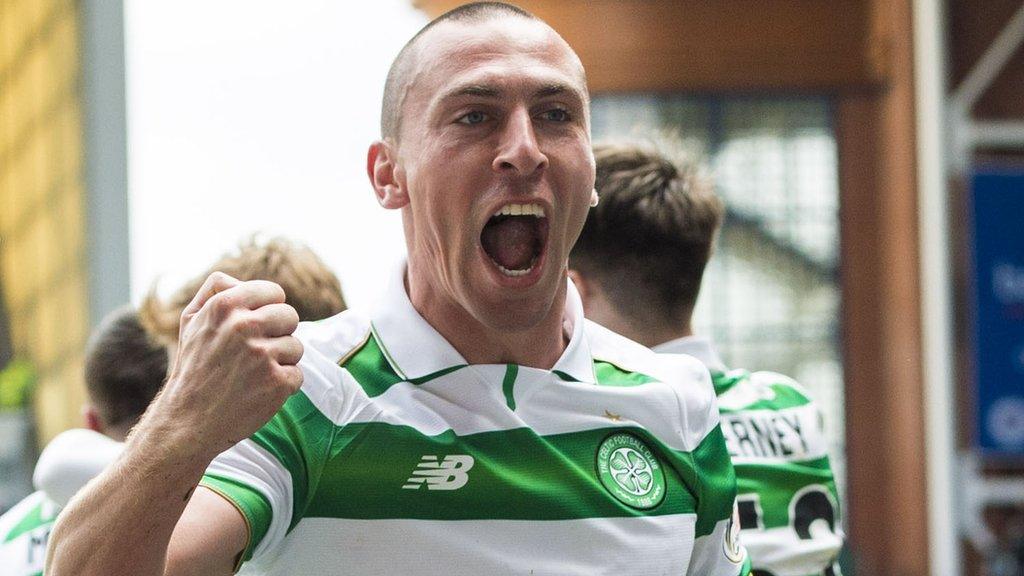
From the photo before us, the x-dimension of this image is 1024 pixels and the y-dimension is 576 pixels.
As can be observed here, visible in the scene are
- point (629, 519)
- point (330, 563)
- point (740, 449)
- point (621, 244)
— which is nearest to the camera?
point (330, 563)

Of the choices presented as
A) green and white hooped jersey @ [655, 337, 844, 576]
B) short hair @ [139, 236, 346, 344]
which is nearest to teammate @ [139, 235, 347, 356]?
short hair @ [139, 236, 346, 344]

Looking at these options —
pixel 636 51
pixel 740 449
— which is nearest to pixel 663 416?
pixel 740 449

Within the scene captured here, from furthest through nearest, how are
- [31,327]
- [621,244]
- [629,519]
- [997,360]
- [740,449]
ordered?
[997,360] → [31,327] → [621,244] → [740,449] → [629,519]

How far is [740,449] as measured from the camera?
209 centimetres

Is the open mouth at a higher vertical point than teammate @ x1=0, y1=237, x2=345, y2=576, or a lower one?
higher

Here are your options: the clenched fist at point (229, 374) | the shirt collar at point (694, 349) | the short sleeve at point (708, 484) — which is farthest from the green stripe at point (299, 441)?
the shirt collar at point (694, 349)

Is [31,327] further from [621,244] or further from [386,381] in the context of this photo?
[386,381]

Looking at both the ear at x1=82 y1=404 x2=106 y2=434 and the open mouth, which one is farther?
the ear at x1=82 y1=404 x2=106 y2=434

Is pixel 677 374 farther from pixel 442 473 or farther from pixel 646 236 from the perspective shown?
pixel 646 236

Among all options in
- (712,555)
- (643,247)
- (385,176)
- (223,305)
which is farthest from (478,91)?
(643,247)

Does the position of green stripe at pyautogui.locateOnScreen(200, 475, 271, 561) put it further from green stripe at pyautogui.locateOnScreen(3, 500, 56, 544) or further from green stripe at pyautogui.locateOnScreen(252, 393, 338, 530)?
green stripe at pyautogui.locateOnScreen(3, 500, 56, 544)

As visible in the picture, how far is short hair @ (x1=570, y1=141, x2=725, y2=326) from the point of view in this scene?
2.26 m

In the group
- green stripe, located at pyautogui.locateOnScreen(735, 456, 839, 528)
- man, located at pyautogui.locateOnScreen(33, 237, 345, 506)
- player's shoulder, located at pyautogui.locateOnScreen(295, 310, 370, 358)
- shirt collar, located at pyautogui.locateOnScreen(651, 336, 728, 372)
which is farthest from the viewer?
shirt collar, located at pyautogui.locateOnScreen(651, 336, 728, 372)

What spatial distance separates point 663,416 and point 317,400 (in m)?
0.41
